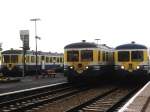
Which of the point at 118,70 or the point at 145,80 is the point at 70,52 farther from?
the point at 145,80

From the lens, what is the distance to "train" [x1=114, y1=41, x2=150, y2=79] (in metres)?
30.7

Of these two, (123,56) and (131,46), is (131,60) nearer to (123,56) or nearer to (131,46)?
(123,56)

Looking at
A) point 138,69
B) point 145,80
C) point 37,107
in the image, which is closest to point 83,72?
point 138,69

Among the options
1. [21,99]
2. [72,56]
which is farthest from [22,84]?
[21,99]

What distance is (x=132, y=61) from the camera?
31.0m

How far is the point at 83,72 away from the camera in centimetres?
3033

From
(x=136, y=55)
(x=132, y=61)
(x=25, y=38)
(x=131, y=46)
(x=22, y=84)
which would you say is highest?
(x=25, y=38)

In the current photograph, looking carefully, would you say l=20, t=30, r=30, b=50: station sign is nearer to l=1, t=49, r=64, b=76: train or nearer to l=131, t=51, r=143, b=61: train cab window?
l=1, t=49, r=64, b=76: train

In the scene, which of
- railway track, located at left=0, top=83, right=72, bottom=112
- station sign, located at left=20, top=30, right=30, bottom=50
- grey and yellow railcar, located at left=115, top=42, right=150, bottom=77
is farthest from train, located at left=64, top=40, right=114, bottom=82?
→ station sign, located at left=20, top=30, right=30, bottom=50

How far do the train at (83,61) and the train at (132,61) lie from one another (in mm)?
1235

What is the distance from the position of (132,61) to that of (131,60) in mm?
108

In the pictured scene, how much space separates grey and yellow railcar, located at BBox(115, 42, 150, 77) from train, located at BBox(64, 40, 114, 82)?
1.23m

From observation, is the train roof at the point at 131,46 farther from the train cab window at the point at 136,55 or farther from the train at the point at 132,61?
the train cab window at the point at 136,55

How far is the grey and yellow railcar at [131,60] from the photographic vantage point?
3069 cm
